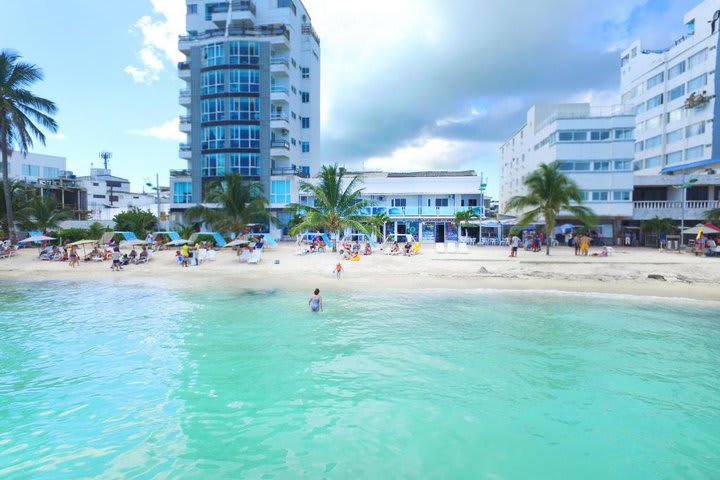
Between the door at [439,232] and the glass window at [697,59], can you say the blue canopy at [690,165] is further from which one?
the door at [439,232]

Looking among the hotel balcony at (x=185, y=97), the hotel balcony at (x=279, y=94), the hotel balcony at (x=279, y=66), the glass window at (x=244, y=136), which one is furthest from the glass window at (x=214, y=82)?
the hotel balcony at (x=279, y=66)

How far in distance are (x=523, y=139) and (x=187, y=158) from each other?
41.7m

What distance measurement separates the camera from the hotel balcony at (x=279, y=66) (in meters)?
46.2

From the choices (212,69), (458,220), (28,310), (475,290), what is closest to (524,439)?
(475,290)

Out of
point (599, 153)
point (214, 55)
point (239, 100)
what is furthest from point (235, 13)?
point (599, 153)

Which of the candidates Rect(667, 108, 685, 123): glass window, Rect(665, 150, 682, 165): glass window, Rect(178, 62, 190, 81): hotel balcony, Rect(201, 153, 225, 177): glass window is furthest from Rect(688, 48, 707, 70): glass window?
Rect(178, 62, 190, 81): hotel balcony

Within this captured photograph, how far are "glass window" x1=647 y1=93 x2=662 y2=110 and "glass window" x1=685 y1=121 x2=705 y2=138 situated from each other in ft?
19.5

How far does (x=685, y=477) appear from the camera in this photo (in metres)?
5.73

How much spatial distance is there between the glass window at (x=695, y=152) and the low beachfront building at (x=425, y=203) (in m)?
21.7

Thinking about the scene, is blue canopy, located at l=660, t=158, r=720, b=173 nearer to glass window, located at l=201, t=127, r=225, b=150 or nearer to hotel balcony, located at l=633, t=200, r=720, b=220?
hotel balcony, located at l=633, t=200, r=720, b=220

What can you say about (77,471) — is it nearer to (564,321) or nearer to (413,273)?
(564,321)

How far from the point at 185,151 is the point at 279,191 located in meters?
13.0

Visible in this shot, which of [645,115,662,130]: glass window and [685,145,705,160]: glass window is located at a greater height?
[645,115,662,130]: glass window

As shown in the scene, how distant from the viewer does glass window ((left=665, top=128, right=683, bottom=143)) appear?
141 ft
